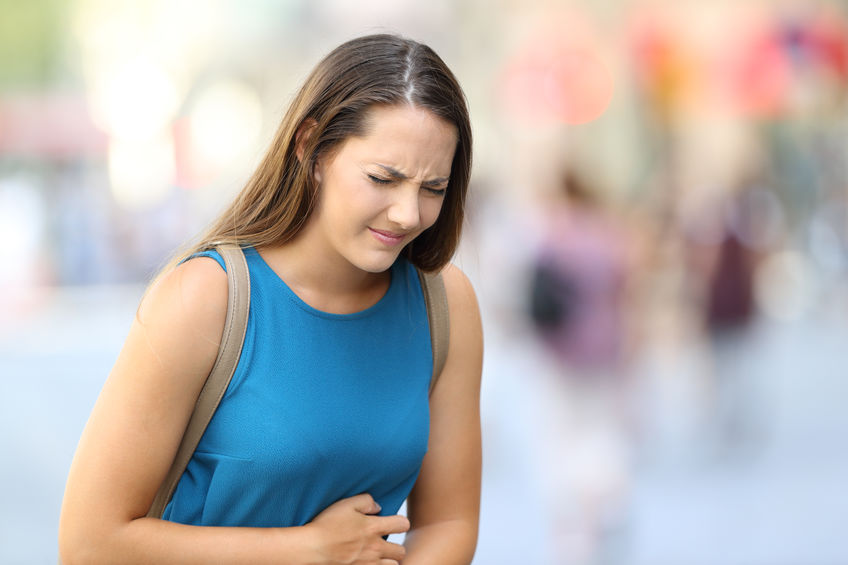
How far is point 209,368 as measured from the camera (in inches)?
66.1

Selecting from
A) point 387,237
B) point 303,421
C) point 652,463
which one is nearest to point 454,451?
point 303,421

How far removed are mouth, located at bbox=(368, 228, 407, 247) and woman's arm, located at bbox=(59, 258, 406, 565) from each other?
10.5 inches

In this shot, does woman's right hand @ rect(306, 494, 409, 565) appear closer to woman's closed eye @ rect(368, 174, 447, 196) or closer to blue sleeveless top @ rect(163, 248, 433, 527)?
blue sleeveless top @ rect(163, 248, 433, 527)

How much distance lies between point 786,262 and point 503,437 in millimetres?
8550

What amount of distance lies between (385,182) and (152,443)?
22.5 inches

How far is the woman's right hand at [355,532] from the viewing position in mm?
1745

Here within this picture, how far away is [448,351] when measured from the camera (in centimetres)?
197

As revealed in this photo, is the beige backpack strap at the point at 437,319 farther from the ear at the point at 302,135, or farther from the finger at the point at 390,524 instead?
the ear at the point at 302,135

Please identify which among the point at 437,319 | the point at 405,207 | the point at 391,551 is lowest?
the point at 391,551

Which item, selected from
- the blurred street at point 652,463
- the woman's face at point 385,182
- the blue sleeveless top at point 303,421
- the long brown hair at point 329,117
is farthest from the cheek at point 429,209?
the blurred street at point 652,463

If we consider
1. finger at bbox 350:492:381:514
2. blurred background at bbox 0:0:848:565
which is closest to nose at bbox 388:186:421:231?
finger at bbox 350:492:381:514

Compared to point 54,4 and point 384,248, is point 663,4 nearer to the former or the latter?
point 54,4

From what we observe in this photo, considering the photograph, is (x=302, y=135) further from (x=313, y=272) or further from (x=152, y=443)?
(x=152, y=443)

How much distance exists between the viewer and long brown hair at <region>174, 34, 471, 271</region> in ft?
5.56
